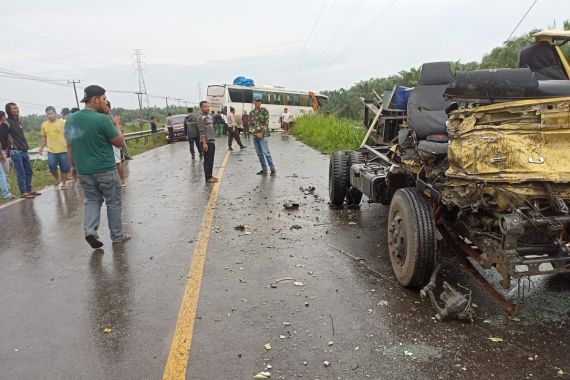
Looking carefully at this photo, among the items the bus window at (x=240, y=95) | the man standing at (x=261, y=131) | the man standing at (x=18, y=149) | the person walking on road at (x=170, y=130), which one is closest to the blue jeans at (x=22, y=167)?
the man standing at (x=18, y=149)

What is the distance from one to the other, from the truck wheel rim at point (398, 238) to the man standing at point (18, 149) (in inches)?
312

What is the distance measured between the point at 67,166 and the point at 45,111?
1.26 meters

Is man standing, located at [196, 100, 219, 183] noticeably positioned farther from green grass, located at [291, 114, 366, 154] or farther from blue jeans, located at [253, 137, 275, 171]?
green grass, located at [291, 114, 366, 154]

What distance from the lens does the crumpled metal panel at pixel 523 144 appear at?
3.02m

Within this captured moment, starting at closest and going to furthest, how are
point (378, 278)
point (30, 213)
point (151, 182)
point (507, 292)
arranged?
point (507, 292) < point (378, 278) < point (30, 213) < point (151, 182)

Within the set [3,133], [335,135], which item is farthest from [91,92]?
[335,135]

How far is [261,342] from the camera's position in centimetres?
327

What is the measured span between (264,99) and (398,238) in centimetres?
3298

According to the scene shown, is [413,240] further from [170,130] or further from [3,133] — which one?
[170,130]

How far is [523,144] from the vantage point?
3082mm

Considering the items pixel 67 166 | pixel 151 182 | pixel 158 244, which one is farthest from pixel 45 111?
pixel 158 244

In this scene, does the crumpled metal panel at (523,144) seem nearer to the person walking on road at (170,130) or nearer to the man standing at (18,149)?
the man standing at (18,149)

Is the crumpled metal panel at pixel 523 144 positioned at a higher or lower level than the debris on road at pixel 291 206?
higher

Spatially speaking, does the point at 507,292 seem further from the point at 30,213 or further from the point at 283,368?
the point at 30,213
